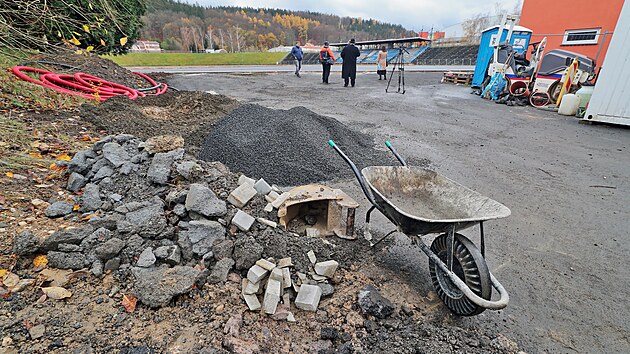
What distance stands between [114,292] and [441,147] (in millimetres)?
5273

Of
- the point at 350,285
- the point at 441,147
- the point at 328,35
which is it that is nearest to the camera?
the point at 350,285

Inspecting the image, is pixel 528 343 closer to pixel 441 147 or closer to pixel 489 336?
pixel 489 336

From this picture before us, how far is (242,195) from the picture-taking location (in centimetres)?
249

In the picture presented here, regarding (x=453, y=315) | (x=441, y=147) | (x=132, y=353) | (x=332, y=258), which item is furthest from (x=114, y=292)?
(x=441, y=147)

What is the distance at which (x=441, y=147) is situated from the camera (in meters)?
5.50

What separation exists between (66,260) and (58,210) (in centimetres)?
67

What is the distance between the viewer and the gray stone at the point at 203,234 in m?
2.09

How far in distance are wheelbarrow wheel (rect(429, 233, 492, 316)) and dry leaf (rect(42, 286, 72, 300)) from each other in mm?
2327

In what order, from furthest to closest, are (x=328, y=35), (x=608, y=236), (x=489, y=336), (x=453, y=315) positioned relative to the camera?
(x=328, y=35) < (x=608, y=236) < (x=453, y=315) < (x=489, y=336)

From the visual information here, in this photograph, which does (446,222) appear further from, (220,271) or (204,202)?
(204,202)

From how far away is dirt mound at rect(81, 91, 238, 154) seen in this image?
458 centimetres

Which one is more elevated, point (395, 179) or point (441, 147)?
point (395, 179)

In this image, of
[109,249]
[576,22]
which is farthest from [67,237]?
[576,22]

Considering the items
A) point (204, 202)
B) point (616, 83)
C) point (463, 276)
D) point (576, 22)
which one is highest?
point (576, 22)
